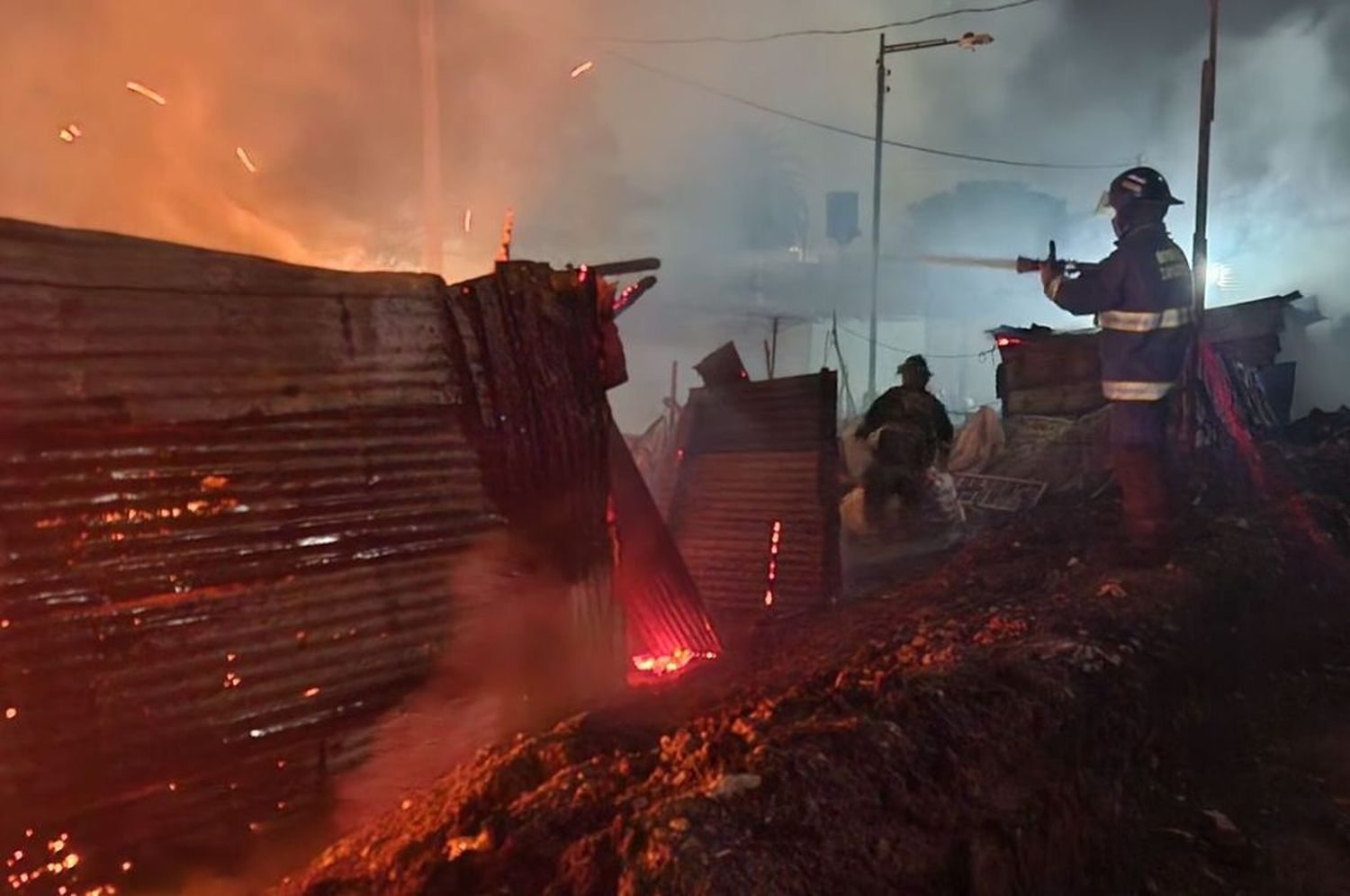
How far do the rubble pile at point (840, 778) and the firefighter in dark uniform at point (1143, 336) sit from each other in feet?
3.80

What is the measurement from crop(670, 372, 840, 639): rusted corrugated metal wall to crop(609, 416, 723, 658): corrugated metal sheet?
5.13 feet

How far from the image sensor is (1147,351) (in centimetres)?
529

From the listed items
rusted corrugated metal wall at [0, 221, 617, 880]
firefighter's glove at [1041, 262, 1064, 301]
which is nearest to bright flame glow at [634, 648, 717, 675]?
rusted corrugated metal wall at [0, 221, 617, 880]

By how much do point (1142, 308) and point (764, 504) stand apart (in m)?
2.78

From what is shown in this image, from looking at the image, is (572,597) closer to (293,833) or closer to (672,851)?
(293,833)

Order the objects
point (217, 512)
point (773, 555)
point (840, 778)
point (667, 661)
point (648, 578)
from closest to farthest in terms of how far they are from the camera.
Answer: point (840, 778)
point (217, 512)
point (648, 578)
point (667, 661)
point (773, 555)

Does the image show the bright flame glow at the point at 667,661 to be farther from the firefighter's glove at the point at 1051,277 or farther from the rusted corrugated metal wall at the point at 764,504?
the firefighter's glove at the point at 1051,277

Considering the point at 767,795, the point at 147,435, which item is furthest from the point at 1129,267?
the point at 147,435

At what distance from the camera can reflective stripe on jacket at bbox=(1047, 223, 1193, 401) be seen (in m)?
5.26

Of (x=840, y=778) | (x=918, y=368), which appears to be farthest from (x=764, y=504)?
(x=840, y=778)

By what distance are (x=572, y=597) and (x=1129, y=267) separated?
160 inches

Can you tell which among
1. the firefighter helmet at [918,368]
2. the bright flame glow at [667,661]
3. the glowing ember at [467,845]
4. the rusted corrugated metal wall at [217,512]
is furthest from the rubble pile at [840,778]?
the firefighter helmet at [918,368]

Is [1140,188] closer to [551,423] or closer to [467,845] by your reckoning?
[551,423]

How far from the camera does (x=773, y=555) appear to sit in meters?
6.36
